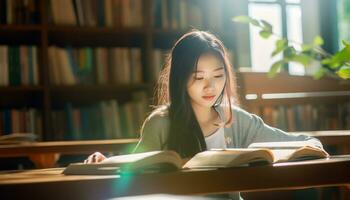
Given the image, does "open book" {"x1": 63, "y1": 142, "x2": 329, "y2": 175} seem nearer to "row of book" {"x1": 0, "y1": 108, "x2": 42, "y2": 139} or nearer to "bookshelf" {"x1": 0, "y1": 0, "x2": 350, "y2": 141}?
"bookshelf" {"x1": 0, "y1": 0, "x2": 350, "y2": 141}

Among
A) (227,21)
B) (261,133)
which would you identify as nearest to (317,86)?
(227,21)

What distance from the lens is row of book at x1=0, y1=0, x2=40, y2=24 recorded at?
2.91 m

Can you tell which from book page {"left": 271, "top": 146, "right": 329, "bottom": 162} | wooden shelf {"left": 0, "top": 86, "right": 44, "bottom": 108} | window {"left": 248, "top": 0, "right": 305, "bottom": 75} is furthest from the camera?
window {"left": 248, "top": 0, "right": 305, "bottom": 75}

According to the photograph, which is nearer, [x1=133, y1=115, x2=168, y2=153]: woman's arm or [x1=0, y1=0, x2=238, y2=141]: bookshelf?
[x1=133, y1=115, x2=168, y2=153]: woman's arm

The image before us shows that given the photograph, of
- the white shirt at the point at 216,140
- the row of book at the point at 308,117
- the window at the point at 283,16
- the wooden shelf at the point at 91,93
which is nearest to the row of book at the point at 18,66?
the wooden shelf at the point at 91,93

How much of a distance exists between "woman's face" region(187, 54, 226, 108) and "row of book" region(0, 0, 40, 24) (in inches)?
69.5

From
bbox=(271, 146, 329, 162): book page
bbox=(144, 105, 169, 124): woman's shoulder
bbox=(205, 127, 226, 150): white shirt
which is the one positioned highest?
bbox=(144, 105, 169, 124): woman's shoulder

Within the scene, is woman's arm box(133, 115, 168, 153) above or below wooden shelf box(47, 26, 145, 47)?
below

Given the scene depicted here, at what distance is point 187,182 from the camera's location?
0.90 m

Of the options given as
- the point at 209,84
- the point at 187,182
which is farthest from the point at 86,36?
the point at 187,182

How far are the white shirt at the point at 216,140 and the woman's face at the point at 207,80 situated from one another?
119mm

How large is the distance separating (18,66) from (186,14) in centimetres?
96

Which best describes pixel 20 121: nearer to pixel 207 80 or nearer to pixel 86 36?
pixel 86 36

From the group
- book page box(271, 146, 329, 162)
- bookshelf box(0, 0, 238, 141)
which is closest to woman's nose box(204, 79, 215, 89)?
book page box(271, 146, 329, 162)
